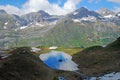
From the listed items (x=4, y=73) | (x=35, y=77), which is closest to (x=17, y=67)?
(x=35, y=77)

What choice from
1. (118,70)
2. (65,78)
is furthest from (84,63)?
(65,78)

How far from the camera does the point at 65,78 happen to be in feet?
241

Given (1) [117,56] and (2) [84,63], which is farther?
(2) [84,63]

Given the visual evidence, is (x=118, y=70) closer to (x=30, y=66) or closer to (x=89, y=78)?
(x=89, y=78)

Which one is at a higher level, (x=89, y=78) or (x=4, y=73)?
(x=4, y=73)

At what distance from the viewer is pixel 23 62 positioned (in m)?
73.3

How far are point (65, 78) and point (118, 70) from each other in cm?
1773

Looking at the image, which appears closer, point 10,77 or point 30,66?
point 10,77

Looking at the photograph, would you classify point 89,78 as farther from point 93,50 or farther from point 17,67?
point 93,50

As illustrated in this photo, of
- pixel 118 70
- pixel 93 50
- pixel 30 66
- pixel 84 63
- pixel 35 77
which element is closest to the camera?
pixel 35 77

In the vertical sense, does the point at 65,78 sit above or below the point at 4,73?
below

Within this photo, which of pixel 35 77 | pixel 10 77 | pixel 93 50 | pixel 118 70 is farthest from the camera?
A: pixel 93 50

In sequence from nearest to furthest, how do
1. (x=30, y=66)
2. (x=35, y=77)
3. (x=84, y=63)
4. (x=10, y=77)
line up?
(x=10, y=77) → (x=35, y=77) → (x=30, y=66) → (x=84, y=63)

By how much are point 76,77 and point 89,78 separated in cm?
376
